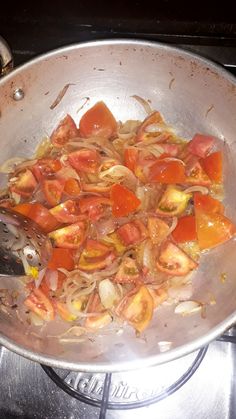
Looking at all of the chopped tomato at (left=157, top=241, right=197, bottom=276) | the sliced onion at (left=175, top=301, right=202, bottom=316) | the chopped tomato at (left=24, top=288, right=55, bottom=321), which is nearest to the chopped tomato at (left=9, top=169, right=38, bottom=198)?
the chopped tomato at (left=24, top=288, right=55, bottom=321)

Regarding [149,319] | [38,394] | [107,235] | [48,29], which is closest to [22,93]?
[48,29]

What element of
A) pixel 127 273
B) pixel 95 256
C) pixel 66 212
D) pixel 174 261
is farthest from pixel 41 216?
pixel 174 261

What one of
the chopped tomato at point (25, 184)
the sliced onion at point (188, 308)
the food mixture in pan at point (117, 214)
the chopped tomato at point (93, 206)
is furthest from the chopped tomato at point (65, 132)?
the sliced onion at point (188, 308)

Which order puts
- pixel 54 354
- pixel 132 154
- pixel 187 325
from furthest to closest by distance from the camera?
pixel 132 154
pixel 187 325
pixel 54 354

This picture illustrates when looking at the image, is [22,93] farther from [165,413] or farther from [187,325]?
[165,413]

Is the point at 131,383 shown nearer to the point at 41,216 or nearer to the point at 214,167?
the point at 41,216

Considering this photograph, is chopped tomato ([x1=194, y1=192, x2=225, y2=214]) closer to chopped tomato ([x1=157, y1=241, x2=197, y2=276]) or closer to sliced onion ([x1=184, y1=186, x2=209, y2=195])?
sliced onion ([x1=184, y1=186, x2=209, y2=195])

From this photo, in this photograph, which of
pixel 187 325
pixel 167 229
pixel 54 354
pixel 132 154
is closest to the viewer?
pixel 54 354
